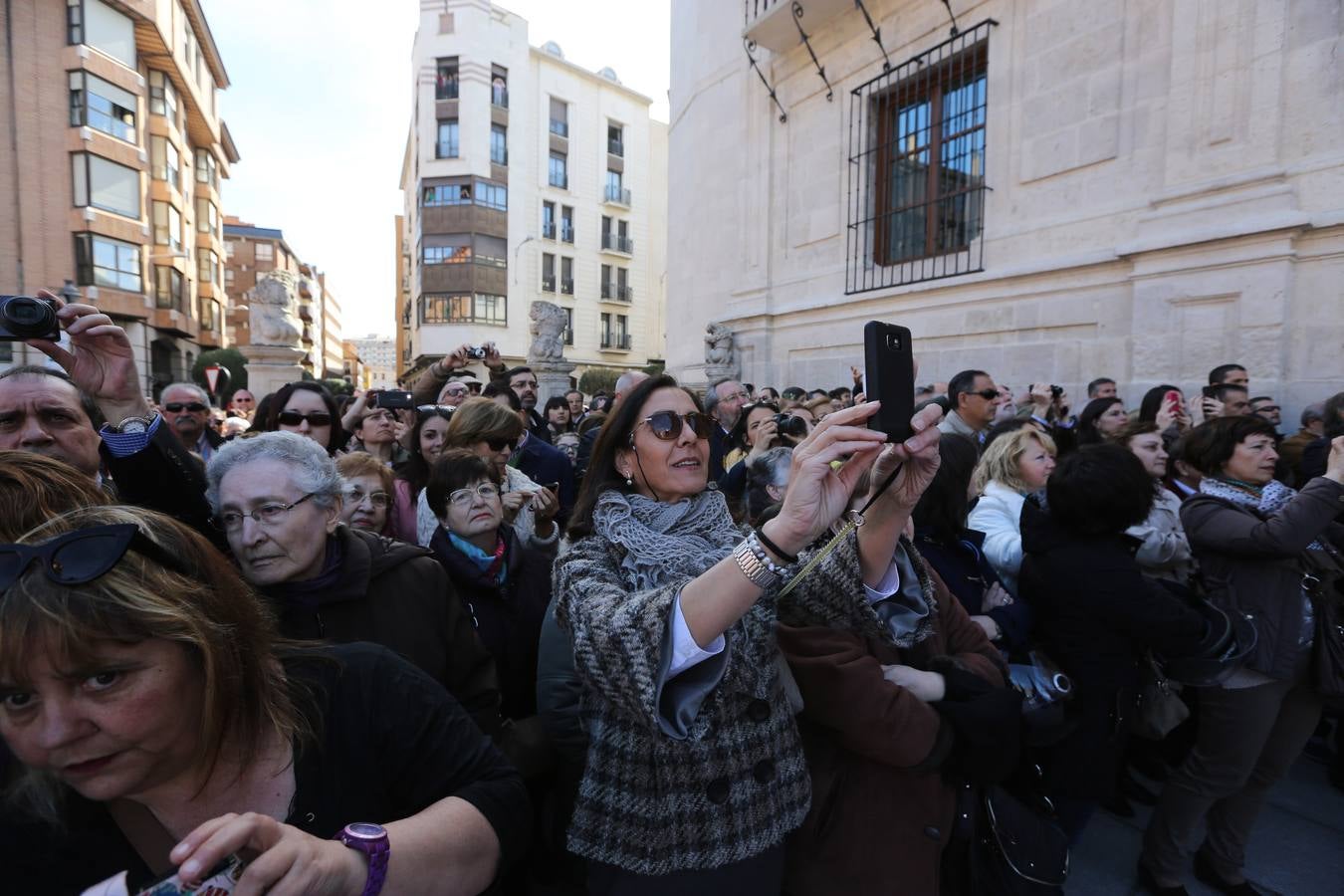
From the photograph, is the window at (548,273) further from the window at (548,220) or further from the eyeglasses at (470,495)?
the eyeglasses at (470,495)

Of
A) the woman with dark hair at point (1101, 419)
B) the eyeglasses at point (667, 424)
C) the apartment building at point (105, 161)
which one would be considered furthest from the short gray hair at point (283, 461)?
the apartment building at point (105, 161)

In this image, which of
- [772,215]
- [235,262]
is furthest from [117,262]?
[235,262]

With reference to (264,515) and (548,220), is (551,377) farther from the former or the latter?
(548,220)

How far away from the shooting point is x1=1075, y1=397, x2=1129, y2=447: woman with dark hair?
15.5 feet

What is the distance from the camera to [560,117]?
36.3 metres

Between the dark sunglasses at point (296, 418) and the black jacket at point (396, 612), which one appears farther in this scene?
the dark sunglasses at point (296, 418)

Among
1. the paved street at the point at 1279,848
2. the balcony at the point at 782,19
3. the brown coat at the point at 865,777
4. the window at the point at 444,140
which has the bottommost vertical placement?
the paved street at the point at 1279,848

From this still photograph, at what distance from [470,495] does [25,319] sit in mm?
1311

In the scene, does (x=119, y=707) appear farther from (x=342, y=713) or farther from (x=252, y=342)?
(x=252, y=342)

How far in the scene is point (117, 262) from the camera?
25.0 metres

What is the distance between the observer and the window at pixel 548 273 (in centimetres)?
3566

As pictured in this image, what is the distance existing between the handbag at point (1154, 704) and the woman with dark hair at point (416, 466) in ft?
9.90

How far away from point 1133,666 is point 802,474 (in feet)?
6.45

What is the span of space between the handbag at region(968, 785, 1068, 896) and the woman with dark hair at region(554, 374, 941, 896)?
0.58 meters
